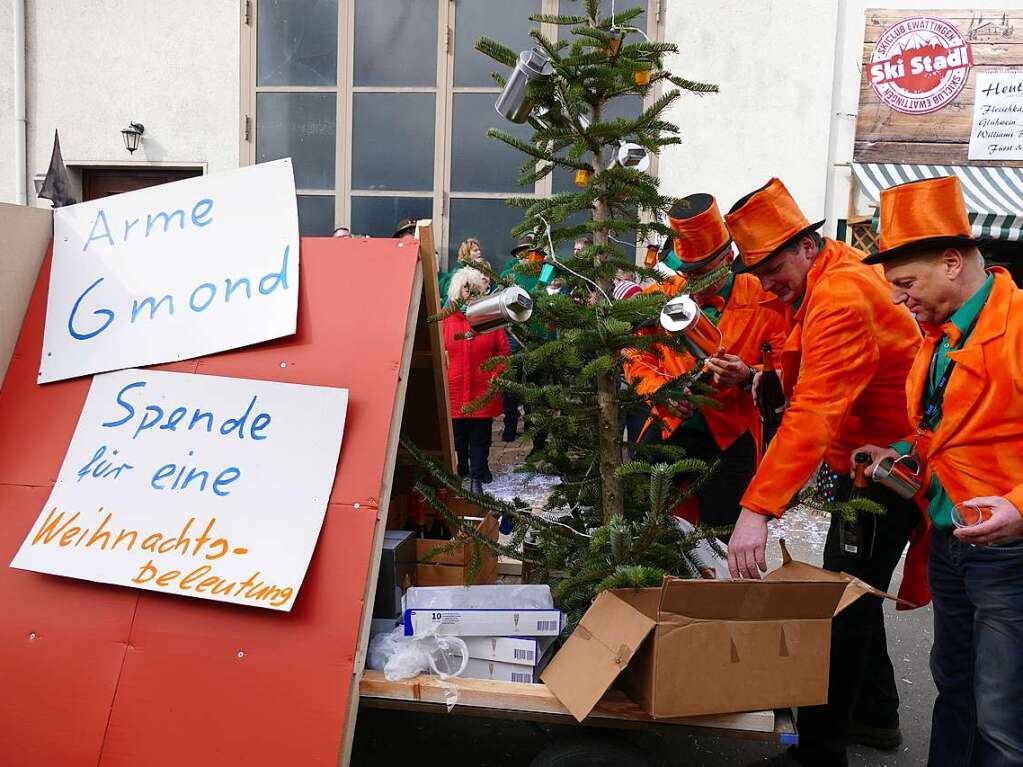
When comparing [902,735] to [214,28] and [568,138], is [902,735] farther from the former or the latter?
[214,28]

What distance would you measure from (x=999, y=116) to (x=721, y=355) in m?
6.33

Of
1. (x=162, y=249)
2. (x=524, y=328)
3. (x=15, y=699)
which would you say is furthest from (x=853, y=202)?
(x=15, y=699)

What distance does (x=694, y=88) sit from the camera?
231cm

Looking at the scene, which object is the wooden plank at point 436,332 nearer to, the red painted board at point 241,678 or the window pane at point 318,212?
the red painted board at point 241,678

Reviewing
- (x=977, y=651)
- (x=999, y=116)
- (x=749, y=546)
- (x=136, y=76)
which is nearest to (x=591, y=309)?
(x=749, y=546)

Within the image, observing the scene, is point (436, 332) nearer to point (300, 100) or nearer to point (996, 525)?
point (996, 525)

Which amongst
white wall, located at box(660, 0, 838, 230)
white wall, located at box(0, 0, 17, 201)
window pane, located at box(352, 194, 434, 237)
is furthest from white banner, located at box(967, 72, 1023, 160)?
white wall, located at box(0, 0, 17, 201)

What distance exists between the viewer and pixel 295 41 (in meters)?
8.07

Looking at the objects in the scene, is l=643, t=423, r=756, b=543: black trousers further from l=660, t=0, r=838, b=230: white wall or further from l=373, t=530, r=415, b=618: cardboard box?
l=660, t=0, r=838, b=230: white wall

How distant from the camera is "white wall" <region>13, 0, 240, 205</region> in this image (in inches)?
315

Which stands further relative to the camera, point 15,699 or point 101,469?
point 101,469

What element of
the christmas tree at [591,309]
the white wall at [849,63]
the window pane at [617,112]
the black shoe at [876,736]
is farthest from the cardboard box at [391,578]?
the white wall at [849,63]

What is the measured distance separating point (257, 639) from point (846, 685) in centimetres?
174

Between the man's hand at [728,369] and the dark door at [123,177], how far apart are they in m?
6.99
